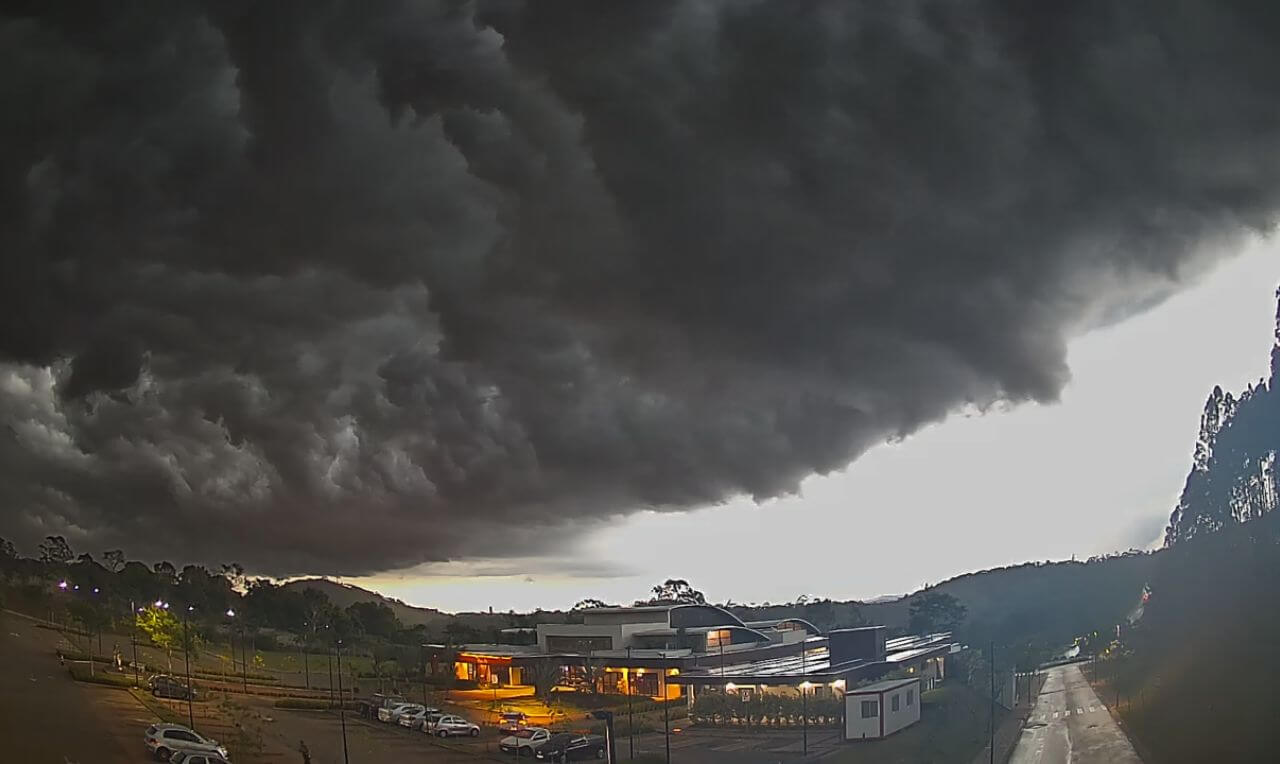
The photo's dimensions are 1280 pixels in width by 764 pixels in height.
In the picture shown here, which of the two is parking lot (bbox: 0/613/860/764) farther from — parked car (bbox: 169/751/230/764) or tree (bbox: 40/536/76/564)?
tree (bbox: 40/536/76/564)

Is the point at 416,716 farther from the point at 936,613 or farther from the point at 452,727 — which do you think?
the point at 936,613

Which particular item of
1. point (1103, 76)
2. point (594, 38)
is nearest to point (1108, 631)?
point (1103, 76)

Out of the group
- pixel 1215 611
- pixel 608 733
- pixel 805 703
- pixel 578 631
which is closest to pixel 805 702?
pixel 805 703

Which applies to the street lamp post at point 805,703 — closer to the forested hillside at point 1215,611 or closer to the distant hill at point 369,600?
the forested hillside at point 1215,611

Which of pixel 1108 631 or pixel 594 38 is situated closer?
pixel 594 38

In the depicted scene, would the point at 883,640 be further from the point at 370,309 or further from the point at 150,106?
the point at 150,106

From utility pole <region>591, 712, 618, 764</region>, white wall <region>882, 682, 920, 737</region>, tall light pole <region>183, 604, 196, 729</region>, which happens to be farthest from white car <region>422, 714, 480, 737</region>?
white wall <region>882, 682, 920, 737</region>
